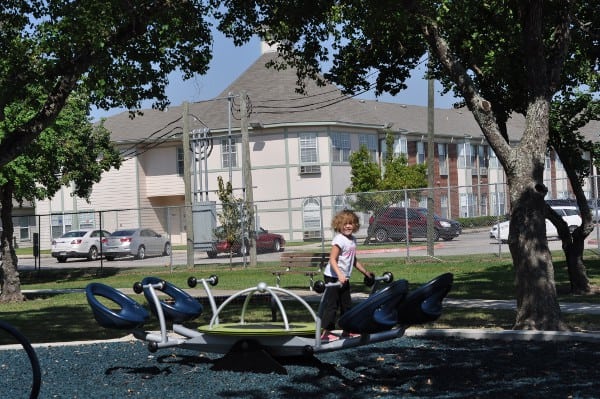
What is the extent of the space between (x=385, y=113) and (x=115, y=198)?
16205 mm

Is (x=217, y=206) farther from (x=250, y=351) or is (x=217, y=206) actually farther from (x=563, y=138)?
(x=250, y=351)

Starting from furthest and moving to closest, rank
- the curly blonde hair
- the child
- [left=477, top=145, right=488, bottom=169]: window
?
[left=477, top=145, right=488, bottom=169]: window
the curly blonde hair
the child

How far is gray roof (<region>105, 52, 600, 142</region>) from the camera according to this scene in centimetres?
4797

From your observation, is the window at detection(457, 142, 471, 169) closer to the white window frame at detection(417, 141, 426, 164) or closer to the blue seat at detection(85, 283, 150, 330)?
the white window frame at detection(417, 141, 426, 164)

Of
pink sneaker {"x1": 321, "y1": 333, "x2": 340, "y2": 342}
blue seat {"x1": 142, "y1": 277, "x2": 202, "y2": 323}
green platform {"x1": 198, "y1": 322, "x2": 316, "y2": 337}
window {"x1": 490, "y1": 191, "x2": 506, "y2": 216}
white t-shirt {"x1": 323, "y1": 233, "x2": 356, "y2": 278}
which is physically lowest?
pink sneaker {"x1": 321, "y1": 333, "x2": 340, "y2": 342}

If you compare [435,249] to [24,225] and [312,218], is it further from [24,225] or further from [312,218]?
[24,225]

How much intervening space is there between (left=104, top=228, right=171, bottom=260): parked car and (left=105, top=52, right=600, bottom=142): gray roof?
7022 mm

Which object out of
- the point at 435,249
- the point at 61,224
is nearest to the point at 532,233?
the point at 435,249

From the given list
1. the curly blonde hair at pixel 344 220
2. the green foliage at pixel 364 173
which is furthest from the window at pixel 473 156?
the curly blonde hair at pixel 344 220

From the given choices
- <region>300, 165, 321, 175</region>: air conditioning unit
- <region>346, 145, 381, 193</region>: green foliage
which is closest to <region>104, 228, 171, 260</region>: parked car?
<region>346, 145, 381, 193</region>: green foliage

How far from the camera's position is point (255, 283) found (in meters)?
24.0

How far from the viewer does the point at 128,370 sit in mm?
9672

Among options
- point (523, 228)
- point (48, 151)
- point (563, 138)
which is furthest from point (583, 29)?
point (48, 151)

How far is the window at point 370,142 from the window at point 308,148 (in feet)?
10.7
